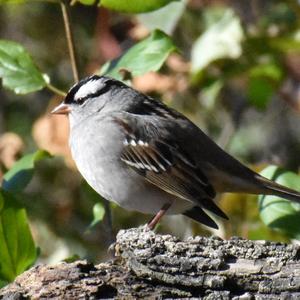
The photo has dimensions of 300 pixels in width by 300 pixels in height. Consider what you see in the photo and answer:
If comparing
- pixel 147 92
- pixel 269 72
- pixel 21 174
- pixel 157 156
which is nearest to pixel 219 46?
pixel 269 72

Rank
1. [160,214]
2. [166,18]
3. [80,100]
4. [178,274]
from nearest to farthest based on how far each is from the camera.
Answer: [178,274], [160,214], [166,18], [80,100]

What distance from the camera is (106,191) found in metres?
3.39

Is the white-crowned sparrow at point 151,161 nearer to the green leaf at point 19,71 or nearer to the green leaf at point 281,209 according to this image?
the green leaf at point 281,209

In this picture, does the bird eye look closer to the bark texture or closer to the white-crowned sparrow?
the white-crowned sparrow

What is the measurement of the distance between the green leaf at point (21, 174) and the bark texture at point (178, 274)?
0.69 m

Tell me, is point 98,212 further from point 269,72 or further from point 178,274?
point 269,72

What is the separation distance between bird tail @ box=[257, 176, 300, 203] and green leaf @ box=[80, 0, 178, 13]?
74 cm

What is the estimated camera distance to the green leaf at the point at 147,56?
3.04m

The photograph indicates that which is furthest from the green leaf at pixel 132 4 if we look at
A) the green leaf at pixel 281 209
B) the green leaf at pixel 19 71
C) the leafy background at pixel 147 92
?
the green leaf at pixel 281 209

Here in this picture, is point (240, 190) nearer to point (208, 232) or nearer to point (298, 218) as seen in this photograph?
point (208, 232)

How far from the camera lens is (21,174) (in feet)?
10.1

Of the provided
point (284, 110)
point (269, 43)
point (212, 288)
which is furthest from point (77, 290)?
point (284, 110)

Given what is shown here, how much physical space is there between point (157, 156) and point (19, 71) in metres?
0.76

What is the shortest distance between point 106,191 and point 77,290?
1100mm
